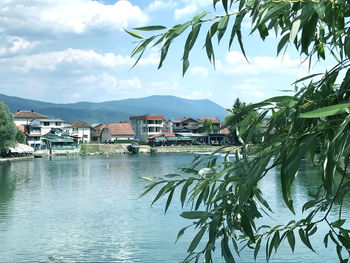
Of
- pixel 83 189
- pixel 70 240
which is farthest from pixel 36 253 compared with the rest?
pixel 83 189

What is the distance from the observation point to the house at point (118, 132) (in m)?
100

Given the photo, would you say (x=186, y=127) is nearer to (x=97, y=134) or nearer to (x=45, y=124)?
(x=97, y=134)

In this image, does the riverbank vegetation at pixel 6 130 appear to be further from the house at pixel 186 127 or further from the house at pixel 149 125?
the house at pixel 186 127

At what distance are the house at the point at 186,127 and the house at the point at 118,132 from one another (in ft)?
35.0

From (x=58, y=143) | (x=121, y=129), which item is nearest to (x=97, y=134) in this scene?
(x=121, y=129)

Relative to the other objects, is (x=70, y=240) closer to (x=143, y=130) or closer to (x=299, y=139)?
(x=299, y=139)

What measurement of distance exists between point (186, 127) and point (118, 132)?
15875 mm

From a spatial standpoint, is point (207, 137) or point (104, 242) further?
point (207, 137)

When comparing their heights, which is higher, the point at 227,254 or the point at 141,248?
the point at 227,254

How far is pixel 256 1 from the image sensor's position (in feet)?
6.10

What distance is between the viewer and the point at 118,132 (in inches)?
3949

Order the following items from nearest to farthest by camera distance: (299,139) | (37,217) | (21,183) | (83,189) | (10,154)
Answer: (299,139)
(37,217)
(83,189)
(21,183)
(10,154)

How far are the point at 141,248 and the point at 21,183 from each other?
68.3ft

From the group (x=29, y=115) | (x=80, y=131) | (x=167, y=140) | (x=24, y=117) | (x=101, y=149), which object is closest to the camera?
(x=101, y=149)
